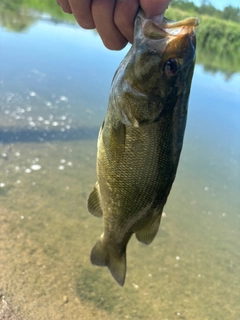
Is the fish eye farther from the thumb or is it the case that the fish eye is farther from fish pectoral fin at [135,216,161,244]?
fish pectoral fin at [135,216,161,244]

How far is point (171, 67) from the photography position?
1604 mm

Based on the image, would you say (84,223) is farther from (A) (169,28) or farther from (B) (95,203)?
(A) (169,28)

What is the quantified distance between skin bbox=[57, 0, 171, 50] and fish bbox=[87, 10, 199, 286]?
0.04 meters

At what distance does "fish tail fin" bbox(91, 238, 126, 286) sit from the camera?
6.67 feet

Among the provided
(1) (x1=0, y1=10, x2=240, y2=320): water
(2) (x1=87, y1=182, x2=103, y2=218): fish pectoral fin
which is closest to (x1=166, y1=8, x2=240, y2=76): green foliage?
(1) (x1=0, y1=10, x2=240, y2=320): water

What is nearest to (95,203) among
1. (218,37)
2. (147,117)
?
(147,117)

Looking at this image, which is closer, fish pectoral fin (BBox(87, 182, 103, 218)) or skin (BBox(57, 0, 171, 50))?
skin (BBox(57, 0, 171, 50))

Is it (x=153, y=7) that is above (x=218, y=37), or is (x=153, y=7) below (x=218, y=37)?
above

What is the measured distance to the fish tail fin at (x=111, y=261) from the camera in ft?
6.67

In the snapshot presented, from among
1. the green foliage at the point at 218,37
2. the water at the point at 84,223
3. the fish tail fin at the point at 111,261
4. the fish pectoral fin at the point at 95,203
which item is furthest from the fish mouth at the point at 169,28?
the green foliage at the point at 218,37

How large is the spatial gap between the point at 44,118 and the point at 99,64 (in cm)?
543

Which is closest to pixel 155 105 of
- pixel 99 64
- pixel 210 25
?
pixel 99 64

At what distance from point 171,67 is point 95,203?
803 millimetres

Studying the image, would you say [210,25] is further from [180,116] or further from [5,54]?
[180,116]
